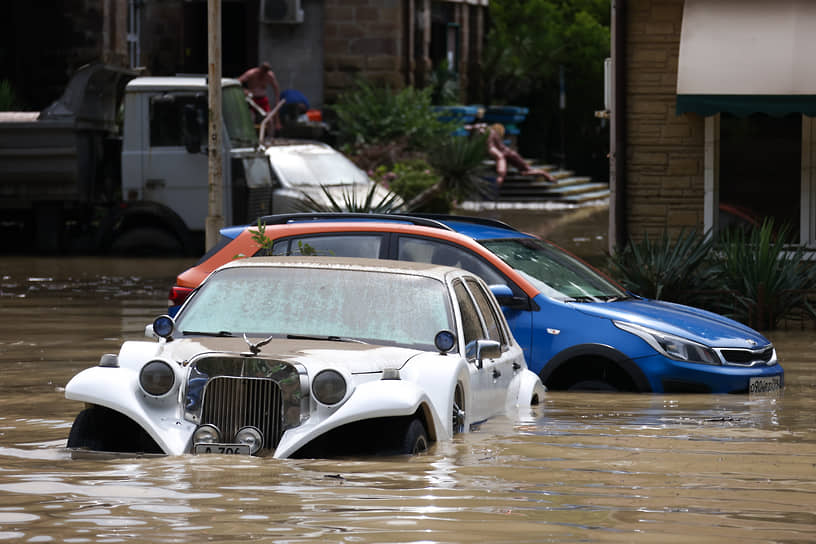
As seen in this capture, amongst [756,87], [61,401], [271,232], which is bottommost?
[61,401]

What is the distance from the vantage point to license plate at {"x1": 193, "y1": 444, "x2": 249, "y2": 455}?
23.6ft

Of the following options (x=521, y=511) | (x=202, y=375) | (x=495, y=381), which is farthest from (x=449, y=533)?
(x=495, y=381)

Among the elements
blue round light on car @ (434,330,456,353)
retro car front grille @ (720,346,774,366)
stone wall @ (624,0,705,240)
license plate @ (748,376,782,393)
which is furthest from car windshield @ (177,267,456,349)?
stone wall @ (624,0,705,240)

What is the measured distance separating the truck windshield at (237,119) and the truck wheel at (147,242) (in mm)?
1901

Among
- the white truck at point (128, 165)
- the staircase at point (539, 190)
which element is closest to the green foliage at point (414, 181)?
the staircase at point (539, 190)

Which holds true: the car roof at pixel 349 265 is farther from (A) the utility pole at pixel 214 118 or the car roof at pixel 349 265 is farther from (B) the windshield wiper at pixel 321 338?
(A) the utility pole at pixel 214 118

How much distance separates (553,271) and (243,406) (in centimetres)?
418

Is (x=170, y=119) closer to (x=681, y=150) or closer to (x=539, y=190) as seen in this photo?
(x=681, y=150)

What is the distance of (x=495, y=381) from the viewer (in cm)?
871

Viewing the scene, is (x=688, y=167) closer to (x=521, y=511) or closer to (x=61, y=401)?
(x=61, y=401)

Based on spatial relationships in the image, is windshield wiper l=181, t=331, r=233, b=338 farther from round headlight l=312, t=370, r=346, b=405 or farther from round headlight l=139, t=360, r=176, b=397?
round headlight l=312, t=370, r=346, b=405

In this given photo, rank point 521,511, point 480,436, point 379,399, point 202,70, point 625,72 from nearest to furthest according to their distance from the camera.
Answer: point 521,511
point 379,399
point 480,436
point 625,72
point 202,70

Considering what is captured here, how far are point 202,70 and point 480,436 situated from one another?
33129mm

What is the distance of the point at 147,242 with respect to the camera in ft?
78.2
